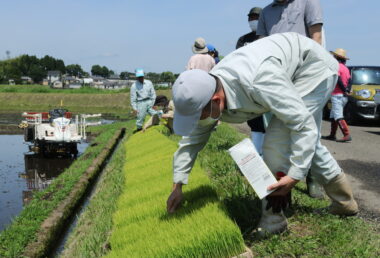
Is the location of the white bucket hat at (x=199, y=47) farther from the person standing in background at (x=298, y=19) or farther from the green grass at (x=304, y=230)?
the green grass at (x=304, y=230)

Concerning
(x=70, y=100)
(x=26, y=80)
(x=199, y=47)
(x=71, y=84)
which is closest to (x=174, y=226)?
(x=199, y=47)

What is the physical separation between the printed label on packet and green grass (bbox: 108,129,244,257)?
0.94ft

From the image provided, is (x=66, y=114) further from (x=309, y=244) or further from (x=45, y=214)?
(x=309, y=244)

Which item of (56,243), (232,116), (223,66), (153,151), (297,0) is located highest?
(297,0)

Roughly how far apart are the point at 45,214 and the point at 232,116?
3.14 metres

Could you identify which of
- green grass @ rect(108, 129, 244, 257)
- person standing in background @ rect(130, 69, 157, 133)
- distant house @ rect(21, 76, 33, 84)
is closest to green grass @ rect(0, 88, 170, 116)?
person standing in background @ rect(130, 69, 157, 133)

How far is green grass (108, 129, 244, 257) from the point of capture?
2297mm

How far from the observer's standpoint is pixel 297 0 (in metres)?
3.35

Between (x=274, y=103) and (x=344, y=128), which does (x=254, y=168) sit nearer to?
(x=274, y=103)

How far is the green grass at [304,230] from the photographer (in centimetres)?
235

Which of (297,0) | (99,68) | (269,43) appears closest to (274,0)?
(297,0)

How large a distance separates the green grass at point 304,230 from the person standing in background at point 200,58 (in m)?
3.36

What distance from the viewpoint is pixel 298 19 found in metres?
3.32

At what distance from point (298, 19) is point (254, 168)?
1.61 m
